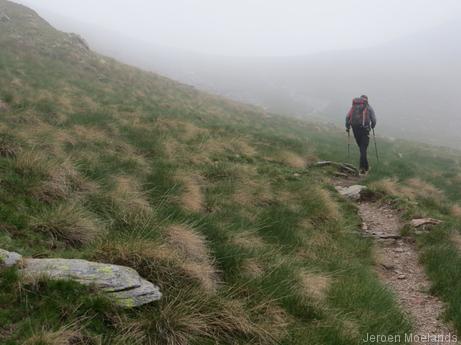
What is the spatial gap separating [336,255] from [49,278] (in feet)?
15.4

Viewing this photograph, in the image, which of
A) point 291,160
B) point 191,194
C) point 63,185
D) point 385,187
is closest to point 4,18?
point 291,160

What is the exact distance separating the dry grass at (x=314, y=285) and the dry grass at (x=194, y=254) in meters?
1.13

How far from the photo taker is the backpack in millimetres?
14143

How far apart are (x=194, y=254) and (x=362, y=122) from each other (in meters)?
11.2

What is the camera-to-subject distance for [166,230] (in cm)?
503

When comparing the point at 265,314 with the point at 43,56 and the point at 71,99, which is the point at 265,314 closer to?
the point at 71,99

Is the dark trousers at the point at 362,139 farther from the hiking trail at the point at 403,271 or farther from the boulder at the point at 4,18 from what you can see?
the boulder at the point at 4,18

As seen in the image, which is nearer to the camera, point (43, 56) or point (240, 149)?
point (240, 149)

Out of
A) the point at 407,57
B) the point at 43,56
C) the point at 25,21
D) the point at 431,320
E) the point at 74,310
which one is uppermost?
the point at 407,57

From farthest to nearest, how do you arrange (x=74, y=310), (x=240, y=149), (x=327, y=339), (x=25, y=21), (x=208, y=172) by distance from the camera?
(x=25, y=21) < (x=240, y=149) < (x=208, y=172) < (x=327, y=339) < (x=74, y=310)

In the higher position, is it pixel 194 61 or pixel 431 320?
pixel 194 61

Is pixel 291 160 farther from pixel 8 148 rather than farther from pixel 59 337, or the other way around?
pixel 59 337

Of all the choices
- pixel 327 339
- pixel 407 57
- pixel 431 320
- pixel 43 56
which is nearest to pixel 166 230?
pixel 327 339

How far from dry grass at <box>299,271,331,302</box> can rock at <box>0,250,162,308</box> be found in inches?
75.7
